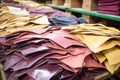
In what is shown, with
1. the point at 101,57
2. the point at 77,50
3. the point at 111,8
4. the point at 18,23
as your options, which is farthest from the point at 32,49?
the point at 111,8

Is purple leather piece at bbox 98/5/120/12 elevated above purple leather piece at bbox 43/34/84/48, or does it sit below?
above

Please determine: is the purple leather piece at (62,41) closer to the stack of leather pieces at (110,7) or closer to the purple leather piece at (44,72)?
the purple leather piece at (44,72)

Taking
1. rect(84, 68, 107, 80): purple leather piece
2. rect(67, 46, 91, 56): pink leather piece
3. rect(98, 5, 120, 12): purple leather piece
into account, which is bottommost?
rect(84, 68, 107, 80): purple leather piece

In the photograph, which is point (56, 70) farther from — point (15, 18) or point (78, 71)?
point (15, 18)

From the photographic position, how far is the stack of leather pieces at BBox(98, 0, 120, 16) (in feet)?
6.12

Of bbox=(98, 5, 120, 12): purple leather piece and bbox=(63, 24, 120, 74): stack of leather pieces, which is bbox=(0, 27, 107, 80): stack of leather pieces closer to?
bbox=(63, 24, 120, 74): stack of leather pieces

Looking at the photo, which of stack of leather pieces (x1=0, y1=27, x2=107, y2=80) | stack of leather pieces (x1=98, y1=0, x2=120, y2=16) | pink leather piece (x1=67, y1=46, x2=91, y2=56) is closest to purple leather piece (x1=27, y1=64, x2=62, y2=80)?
stack of leather pieces (x1=0, y1=27, x2=107, y2=80)

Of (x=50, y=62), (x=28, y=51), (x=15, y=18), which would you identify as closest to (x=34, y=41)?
(x=28, y=51)

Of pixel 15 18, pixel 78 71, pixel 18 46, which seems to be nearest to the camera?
pixel 78 71

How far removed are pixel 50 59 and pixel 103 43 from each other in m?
0.33

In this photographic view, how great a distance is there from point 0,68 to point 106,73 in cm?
62

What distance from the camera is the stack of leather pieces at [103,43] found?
0.99 metres

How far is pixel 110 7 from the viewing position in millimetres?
1942

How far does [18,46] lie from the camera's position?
1.07 meters
